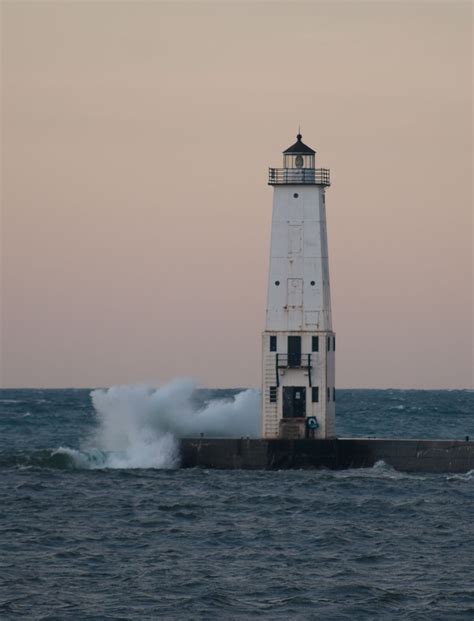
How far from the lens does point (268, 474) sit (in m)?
50.8

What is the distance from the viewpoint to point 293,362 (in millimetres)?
51594

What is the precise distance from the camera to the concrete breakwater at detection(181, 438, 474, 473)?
51094 mm

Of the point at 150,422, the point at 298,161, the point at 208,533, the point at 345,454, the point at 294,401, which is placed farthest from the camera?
the point at 150,422

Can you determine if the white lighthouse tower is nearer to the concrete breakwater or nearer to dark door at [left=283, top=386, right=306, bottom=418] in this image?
dark door at [left=283, top=386, right=306, bottom=418]

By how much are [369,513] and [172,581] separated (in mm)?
11638

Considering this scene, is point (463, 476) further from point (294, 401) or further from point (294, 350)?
point (294, 350)

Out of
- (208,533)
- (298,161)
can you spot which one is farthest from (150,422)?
(208,533)

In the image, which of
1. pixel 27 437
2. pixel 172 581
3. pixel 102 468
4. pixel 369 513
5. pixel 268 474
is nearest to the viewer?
pixel 172 581

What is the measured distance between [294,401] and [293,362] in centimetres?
128

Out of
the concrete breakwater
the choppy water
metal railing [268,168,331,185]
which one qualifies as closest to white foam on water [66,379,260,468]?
the choppy water

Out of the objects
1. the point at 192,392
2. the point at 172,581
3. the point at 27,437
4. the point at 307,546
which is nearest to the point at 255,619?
the point at 172,581

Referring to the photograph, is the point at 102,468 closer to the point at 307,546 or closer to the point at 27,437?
the point at 307,546

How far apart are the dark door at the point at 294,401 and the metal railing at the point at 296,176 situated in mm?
6912

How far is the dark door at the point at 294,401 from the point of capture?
5147 centimetres
